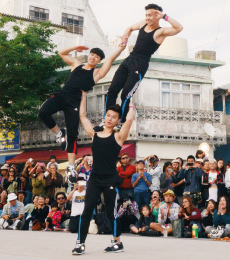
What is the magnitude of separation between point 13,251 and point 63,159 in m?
19.5

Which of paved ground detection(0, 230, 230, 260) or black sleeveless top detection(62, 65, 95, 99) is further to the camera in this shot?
black sleeveless top detection(62, 65, 95, 99)

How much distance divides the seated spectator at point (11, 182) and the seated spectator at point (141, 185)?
4.09 metres

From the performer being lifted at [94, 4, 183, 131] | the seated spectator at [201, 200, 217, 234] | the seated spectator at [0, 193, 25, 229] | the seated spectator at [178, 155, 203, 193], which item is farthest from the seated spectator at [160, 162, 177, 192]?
the performer being lifted at [94, 4, 183, 131]

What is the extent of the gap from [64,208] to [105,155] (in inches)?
274

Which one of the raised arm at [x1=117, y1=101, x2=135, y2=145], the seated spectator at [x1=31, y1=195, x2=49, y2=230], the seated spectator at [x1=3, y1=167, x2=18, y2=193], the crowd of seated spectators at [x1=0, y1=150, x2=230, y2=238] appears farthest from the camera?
the seated spectator at [x1=3, y1=167, x2=18, y2=193]

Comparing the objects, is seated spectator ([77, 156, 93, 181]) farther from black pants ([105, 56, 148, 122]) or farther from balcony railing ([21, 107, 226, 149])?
balcony railing ([21, 107, 226, 149])

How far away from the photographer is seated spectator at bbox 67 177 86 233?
1327 centimetres

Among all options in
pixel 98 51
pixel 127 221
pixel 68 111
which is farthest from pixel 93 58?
pixel 127 221

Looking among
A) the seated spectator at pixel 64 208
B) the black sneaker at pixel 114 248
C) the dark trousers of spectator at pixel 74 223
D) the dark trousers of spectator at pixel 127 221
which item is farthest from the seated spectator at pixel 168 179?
the black sneaker at pixel 114 248

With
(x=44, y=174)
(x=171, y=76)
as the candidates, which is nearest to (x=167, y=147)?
(x=171, y=76)

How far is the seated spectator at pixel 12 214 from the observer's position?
14516mm

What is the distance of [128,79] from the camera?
9.32 metres

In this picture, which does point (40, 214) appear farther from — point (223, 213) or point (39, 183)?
point (223, 213)

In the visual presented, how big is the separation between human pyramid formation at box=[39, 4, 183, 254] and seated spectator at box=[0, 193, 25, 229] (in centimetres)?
570
